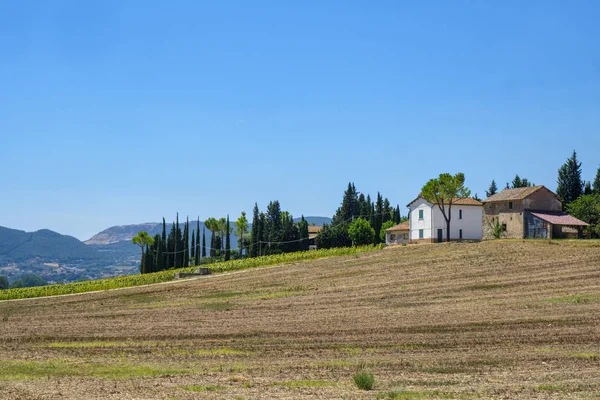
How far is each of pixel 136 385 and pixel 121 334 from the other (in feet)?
48.6

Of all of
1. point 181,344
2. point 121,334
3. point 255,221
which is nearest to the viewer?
point 181,344

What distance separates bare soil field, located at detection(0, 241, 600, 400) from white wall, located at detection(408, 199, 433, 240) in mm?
23891

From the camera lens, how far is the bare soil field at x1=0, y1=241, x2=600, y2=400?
57.5 ft

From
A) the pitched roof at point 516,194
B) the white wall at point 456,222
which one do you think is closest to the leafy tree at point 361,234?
the white wall at point 456,222

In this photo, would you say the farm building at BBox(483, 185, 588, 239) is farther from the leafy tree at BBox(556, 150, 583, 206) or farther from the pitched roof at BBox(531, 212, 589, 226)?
the leafy tree at BBox(556, 150, 583, 206)

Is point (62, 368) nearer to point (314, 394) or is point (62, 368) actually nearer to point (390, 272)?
point (314, 394)

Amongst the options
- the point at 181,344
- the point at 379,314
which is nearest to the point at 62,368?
the point at 181,344

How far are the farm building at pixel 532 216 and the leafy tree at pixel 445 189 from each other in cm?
406

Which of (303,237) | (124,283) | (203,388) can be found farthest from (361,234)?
(203,388)

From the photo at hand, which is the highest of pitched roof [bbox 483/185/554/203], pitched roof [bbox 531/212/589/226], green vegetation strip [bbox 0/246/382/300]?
pitched roof [bbox 483/185/554/203]

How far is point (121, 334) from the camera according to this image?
104 ft

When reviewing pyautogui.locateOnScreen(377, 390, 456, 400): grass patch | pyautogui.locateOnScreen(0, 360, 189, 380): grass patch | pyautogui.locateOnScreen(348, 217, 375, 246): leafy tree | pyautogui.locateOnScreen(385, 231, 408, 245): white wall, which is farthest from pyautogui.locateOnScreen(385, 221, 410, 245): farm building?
pyautogui.locateOnScreen(377, 390, 456, 400): grass patch

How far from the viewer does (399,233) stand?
102438mm

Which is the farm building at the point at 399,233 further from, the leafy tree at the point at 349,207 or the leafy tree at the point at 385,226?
the leafy tree at the point at 349,207
